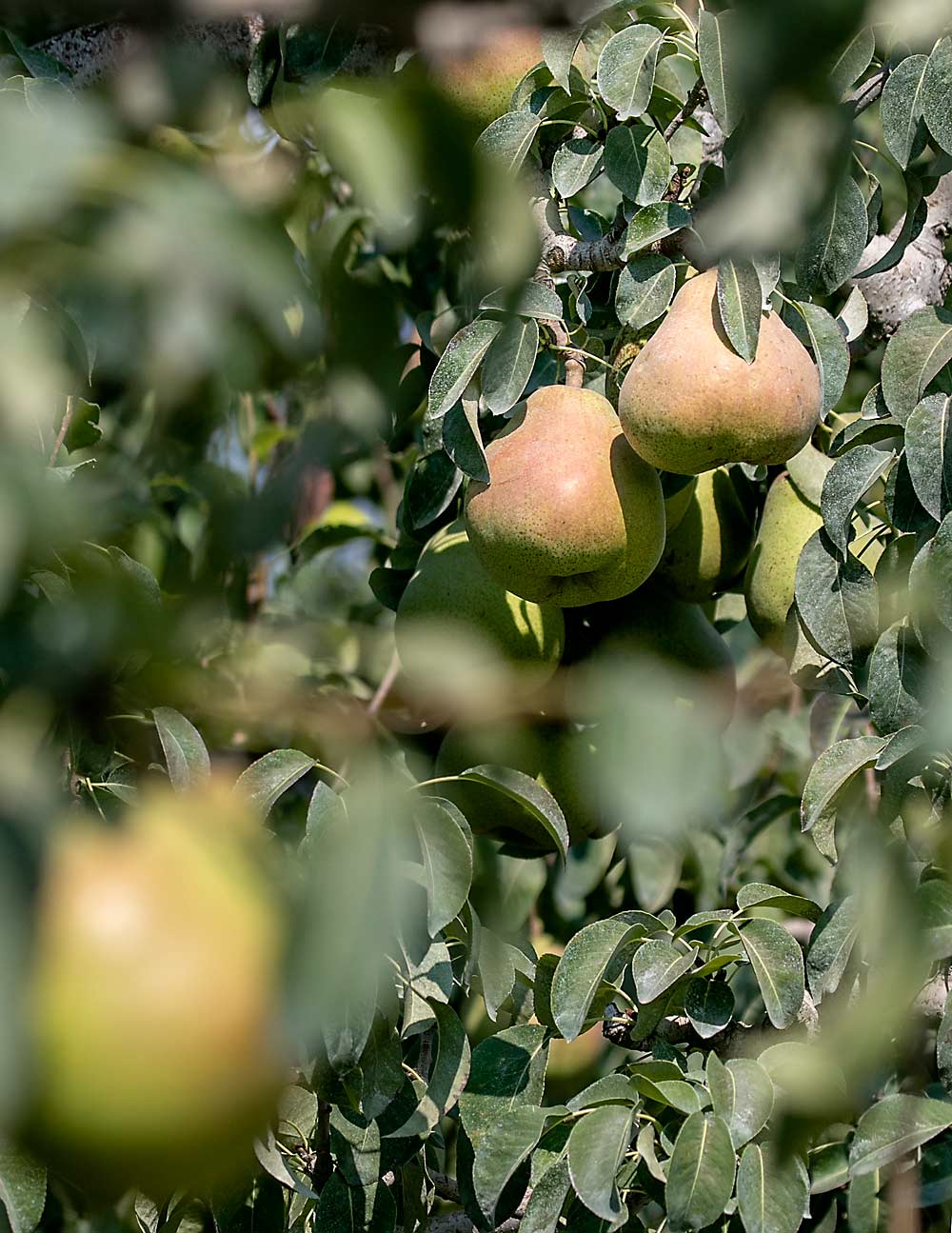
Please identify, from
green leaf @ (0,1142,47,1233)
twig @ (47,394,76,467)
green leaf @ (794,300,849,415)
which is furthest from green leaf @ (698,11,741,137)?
green leaf @ (0,1142,47,1233)

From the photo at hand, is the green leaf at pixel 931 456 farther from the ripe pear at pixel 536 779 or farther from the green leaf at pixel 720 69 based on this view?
the ripe pear at pixel 536 779

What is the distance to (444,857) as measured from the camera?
755 mm

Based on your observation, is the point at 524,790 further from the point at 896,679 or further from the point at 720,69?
the point at 720,69

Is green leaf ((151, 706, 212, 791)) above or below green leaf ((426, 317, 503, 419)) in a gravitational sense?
below

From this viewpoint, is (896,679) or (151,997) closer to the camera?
(151,997)

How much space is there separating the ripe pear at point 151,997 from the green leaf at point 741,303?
0.68 m

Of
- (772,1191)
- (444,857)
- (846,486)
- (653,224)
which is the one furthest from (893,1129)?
(653,224)

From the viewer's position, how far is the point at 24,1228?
70 cm

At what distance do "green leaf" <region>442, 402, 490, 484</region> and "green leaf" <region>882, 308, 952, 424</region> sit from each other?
303mm

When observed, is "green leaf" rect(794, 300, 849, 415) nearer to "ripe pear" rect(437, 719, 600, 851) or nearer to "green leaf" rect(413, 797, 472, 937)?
"ripe pear" rect(437, 719, 600, 851)

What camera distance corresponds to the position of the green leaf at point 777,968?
2.85 feet

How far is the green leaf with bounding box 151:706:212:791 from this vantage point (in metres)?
0.80

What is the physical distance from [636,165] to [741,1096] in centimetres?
69

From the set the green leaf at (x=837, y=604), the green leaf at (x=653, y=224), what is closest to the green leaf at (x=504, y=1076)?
the green leaf at (x=837, y=604)
